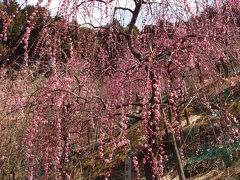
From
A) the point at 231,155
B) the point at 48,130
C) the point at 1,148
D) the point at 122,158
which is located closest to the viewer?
the point at 48,130

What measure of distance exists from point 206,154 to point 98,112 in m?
1.77

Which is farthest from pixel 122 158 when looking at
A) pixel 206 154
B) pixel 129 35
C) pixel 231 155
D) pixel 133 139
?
pixel 129 35

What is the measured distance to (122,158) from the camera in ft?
17.0

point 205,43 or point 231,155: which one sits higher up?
point 205,43

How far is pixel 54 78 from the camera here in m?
3.06

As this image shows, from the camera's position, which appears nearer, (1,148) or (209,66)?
(209,66)

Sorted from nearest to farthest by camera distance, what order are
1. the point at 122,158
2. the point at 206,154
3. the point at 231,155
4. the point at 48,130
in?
the point at 48,130 < the point at 231,155 < the point at 206,154 < the point at 122,158

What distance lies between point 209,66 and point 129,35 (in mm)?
928

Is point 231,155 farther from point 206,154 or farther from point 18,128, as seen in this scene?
point 18,128

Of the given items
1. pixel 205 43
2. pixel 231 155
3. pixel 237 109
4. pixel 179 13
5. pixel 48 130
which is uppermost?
pixel 179 13

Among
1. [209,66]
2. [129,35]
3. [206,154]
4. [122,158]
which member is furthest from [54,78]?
[122,158]

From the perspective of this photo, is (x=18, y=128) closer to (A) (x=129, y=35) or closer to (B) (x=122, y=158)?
(B) (x=122, y=158)

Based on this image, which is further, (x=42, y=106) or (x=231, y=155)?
(x=231, y=155)

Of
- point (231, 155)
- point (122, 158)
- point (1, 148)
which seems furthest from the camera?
point (122, 158)
